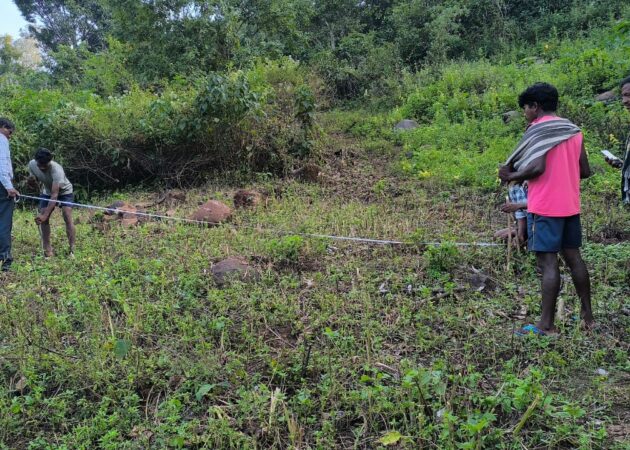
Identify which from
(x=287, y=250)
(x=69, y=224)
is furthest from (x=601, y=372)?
(x=69, y=224)

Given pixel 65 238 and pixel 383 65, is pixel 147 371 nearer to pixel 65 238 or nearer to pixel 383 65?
pixel 65 238

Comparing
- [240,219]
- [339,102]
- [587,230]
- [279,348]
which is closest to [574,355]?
[279,348]

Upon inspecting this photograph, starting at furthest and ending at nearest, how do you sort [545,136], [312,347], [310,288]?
1. [310,288]
2. [312,347]
3. [545,136]

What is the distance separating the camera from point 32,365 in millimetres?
3494

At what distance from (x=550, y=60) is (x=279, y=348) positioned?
39.7ft

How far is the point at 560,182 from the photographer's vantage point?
11.6 feet

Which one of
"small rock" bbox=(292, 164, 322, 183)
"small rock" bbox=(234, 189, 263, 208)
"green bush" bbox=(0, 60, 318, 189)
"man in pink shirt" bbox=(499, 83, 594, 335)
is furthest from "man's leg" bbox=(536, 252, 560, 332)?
"green bush" bbox=(0, 60, 318, 189)

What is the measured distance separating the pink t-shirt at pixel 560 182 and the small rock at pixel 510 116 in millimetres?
6209

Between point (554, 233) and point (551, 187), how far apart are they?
0.32m

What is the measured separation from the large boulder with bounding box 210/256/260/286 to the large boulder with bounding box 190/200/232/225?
5.99ft

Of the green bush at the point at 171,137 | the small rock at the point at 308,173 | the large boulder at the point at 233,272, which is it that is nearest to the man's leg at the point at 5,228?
the large boulder at the point at 233,272

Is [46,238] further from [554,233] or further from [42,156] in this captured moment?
[554,233]

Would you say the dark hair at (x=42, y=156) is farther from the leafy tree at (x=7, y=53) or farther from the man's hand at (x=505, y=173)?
the leafy tree at (x=7, y=53)

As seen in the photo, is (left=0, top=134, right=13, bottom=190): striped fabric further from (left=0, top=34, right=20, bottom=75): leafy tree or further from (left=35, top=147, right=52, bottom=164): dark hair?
(left=0, top=34, right=20, bottom=75): leafy tree
